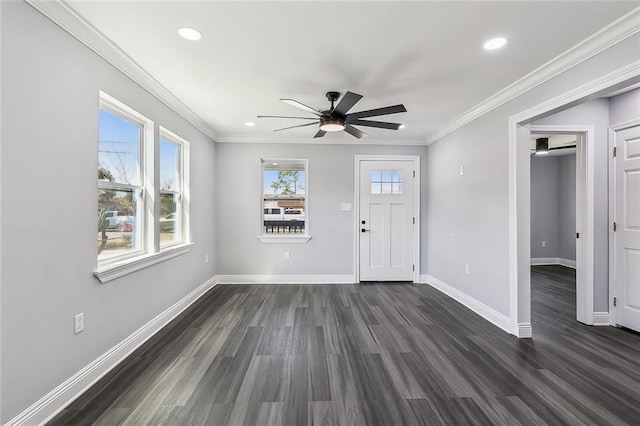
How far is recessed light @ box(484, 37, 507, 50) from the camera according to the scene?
2016 mm

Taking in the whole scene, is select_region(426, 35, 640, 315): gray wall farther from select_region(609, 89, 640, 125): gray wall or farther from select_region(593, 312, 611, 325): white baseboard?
select_region(609, 89, 640, 125): gray wall

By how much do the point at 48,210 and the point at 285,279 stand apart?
11.5 ft

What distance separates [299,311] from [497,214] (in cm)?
255

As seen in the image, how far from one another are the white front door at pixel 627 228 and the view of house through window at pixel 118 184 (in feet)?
16.2

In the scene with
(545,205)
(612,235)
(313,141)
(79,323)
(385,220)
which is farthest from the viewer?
(545,205)

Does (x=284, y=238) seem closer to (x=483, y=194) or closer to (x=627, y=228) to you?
(x=483, y=194)

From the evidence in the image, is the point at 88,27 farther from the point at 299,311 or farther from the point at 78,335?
the point at 299,311

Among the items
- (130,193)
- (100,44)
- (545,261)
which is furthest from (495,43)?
(545,261)

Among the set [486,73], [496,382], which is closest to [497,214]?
[486,73]

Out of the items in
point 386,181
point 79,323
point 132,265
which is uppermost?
point 386,181

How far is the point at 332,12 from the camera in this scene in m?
1.74

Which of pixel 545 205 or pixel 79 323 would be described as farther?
pixel 545 205

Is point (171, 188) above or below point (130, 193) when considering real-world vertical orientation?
above

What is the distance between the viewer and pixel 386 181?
16.2 ft
